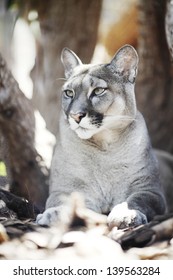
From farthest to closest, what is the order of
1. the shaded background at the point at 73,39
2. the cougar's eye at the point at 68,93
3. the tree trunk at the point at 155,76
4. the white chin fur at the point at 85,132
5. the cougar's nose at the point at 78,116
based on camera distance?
the tree trunk at the point at 155,76
the shaded background at the point at 73,39
the cougar's eye at the point at 68,93
the white chin fur at the point at 85,132
the cougar's nose at the point at 78,116

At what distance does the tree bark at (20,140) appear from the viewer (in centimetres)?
560

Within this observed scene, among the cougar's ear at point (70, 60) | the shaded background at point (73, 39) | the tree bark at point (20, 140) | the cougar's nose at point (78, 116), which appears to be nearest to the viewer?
the cougar's nose at point (78, 116)

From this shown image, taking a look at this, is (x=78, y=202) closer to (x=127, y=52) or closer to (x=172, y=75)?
(x=127, y=52)

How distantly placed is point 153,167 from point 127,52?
872mm

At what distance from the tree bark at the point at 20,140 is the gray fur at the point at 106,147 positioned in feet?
1.62

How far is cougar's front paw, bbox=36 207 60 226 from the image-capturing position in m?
4.57

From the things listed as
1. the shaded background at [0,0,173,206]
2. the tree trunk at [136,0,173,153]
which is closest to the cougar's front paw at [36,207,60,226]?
the shaded background at [0,0,173,206]

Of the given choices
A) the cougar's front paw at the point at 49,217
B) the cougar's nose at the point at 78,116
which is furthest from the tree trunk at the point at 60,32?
the cougar's front paw at the point at 49,217

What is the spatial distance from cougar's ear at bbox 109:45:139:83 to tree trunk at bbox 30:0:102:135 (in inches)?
54.4

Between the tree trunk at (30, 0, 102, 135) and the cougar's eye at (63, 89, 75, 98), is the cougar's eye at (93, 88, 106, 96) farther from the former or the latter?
the tree trunk at (30, 0, 102, 135)

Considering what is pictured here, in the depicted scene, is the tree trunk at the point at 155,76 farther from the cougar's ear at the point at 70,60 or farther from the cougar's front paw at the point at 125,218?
the cougar's front paw at the point at 125,218

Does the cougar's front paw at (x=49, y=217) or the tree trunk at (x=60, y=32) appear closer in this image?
the cougar's front paw at (x=49, y=217)

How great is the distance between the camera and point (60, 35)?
21.1ft

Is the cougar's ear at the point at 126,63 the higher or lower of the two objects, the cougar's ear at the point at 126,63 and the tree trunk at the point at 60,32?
the lower
